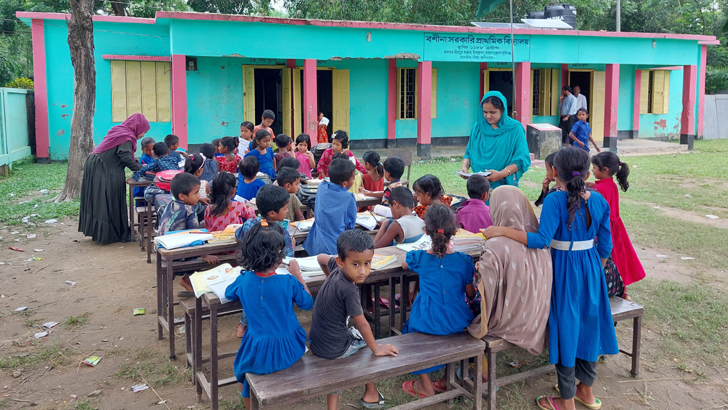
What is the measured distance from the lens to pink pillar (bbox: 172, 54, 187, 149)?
1109 cm

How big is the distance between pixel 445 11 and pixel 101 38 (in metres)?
9.94

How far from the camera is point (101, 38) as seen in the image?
12156 millimetres

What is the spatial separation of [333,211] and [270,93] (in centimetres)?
1187

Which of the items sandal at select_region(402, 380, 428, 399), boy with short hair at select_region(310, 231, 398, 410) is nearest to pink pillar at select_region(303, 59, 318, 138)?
sandal at select_region(402, 380, 428, 399)

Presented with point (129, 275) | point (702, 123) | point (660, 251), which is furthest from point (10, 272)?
point (702, 123)

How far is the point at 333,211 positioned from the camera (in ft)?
13.1

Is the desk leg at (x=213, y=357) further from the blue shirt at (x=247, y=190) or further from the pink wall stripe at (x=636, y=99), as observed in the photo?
the pink wall stripe at (x=636, y=99)

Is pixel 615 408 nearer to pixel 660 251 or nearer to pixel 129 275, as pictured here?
pixel 660 251

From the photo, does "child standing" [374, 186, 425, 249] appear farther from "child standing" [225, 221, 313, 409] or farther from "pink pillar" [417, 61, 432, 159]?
"pink pillar" [417, 61, 432, 159]

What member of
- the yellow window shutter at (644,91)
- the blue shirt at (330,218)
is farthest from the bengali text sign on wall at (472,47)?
the blue shirt at (330,218)

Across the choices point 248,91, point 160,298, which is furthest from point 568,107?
point 160,298

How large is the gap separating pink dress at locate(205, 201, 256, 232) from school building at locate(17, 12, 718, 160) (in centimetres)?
763

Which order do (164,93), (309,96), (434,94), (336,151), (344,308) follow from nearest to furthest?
1. (344,308)
2. (336,151)
3. (309,96)
4. (164,93)
5. (434,94)

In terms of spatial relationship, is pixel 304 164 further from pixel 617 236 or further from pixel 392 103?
pixel 392 103
